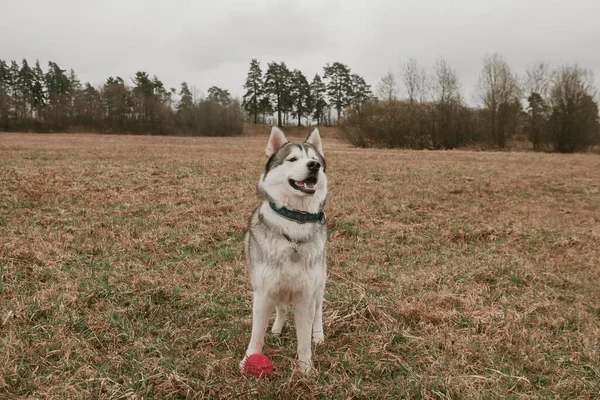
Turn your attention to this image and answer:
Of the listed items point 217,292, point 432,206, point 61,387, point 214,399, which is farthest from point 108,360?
point 432,206

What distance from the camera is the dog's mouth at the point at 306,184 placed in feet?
10.1

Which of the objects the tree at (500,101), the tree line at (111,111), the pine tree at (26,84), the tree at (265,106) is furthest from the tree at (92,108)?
the tree at (500,101)

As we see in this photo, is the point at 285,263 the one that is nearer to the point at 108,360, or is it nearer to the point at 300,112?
the point at 108,360

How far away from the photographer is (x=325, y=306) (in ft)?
13.9

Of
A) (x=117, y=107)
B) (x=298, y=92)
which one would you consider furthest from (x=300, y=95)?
(x=117, y=107)

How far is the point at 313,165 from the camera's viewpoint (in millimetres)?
3094

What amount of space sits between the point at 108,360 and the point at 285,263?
5.41 ft

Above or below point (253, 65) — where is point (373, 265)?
below

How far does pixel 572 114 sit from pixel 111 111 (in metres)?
57.8

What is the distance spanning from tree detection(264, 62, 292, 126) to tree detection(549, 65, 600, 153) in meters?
43.4

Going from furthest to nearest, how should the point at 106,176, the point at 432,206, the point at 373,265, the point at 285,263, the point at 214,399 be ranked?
1. the point at 106,176
2. the point at 432,206
3. the point at 373,265
4. the point at 285,263
5. the point at 214,399

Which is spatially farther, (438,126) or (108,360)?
(438,126)

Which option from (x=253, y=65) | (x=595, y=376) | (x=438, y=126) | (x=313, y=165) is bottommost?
(x=595, y=376)

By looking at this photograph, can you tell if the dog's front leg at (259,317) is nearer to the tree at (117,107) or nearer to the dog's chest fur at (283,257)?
the dog's chest fur at (283,257)
